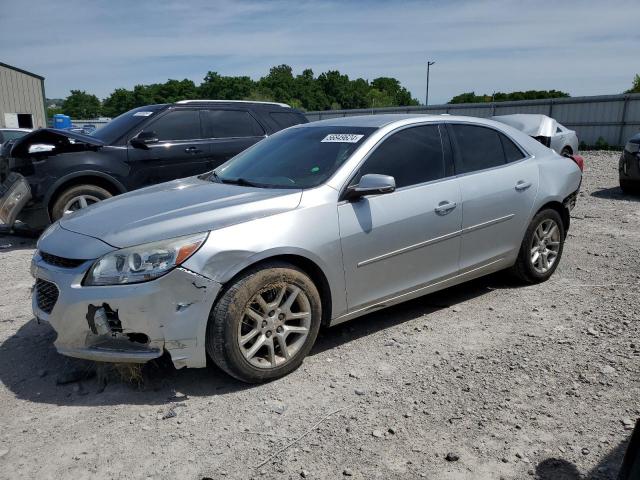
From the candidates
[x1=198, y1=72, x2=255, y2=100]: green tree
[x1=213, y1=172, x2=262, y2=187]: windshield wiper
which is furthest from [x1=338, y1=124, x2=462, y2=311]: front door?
[x1=198, y1=72, x2=255, y2=100]: green tree

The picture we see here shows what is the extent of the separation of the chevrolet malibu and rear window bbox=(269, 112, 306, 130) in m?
4.14

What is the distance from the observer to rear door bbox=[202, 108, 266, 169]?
7.98m

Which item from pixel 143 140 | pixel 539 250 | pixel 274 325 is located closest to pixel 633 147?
pixel 539 250

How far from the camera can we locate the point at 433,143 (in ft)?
14.4

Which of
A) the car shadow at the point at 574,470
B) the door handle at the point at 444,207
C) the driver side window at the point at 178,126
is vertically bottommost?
the car shadow at the point at 574,470

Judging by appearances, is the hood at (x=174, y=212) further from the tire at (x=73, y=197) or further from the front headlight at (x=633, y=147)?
the front headlight at (x=633, y=147)

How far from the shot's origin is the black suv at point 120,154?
6.83 m

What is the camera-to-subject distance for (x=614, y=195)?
33.9 ft

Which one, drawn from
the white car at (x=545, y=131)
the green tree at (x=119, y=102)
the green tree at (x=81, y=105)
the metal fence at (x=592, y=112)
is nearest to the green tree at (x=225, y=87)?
the green tree at (x=119, y=102)

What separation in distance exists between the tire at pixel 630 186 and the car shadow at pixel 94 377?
790 cm

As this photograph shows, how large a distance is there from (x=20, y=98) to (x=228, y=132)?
31.2 meters

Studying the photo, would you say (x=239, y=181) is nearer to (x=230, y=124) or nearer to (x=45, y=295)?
(x=45, y=295)

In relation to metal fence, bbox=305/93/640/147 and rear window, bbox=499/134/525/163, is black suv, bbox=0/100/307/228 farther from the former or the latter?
metal fence, bbox=305/93/640/147

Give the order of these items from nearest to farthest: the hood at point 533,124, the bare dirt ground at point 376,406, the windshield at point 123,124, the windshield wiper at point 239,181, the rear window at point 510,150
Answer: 1. the bare dirt ground at point 376,406
2. the windshield wiper at point 239,181
3. the rear window at point 510,150
4. the windshield at point 123,124
5. the hood at point 533,124
